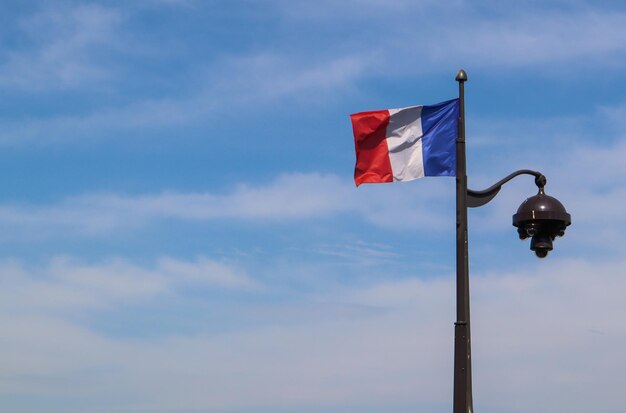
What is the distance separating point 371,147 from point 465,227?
2271 millimetres

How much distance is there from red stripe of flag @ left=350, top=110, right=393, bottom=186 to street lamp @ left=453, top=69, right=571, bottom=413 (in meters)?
1.29

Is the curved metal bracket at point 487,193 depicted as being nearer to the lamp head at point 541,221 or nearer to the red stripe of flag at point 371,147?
the lamp head at point 541,221

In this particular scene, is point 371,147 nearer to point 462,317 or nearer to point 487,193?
point 487,193

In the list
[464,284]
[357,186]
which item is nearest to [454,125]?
[357,186]

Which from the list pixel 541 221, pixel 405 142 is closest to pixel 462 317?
pixel 541 221

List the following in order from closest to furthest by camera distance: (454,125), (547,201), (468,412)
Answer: (468,412), (547,201), (454,125)

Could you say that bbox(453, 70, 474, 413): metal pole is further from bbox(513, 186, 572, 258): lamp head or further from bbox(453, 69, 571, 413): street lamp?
bbox(513, 186, 572, 258): lamp head

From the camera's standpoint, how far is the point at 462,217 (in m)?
12.3

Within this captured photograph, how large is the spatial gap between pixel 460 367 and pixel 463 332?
0.42 metres

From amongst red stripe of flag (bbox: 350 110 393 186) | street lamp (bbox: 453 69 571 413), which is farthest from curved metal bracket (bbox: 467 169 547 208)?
red stripe of flag (bbox: 350 110 393 186)

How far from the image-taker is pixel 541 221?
12.3m

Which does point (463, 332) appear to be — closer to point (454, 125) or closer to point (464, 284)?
point (464, 284)

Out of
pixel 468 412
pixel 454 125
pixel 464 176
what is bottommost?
pixel 468 412

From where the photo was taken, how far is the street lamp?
11.7m
